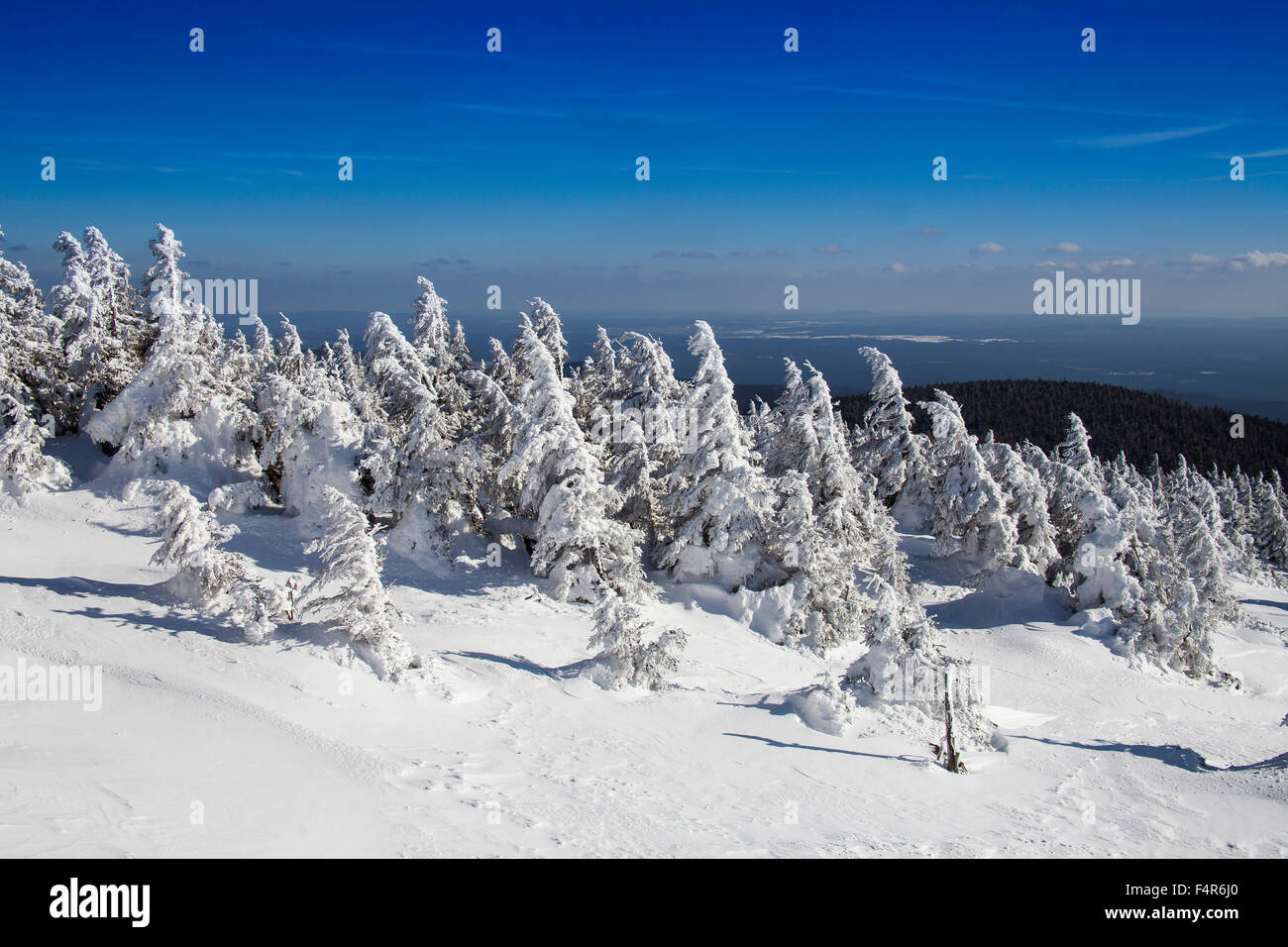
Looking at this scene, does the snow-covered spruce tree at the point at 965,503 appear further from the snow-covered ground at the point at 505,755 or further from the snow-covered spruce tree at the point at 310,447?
the snow-covered spruce tree at the point at 310,447

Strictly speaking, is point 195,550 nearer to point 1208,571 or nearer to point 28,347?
point 28,347

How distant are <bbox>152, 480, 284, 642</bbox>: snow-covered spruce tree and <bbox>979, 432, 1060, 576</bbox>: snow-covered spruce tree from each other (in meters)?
34.1

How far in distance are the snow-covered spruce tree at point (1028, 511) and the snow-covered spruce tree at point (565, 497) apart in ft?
73.3

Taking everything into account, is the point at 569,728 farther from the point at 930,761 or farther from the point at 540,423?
the point at 540,423

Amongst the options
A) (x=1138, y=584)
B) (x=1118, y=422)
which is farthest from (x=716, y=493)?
(x=1118, y=422)

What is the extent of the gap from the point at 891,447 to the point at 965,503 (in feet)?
21.2

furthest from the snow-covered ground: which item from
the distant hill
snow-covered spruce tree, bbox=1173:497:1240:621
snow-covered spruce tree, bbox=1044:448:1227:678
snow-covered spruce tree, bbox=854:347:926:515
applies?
the distant hill

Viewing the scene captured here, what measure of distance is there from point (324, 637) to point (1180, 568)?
35.1 metres

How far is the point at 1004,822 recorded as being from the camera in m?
15.7

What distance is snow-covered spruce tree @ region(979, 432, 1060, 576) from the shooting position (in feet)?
123

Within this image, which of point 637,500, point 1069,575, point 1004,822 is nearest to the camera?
→ point 1004,822

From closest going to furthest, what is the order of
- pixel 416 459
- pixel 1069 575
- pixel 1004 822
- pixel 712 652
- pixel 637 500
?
pixel 1004 822 → pixel 712 652 → pixel 416 459 → pixel 637 500 → pixel 1069 575

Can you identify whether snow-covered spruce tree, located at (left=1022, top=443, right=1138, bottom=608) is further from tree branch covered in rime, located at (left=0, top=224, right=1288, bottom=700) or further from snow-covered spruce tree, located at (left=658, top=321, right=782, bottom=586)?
snow-covered spruce tree, located at (left=658, top=321, right=782, bottom=586)
